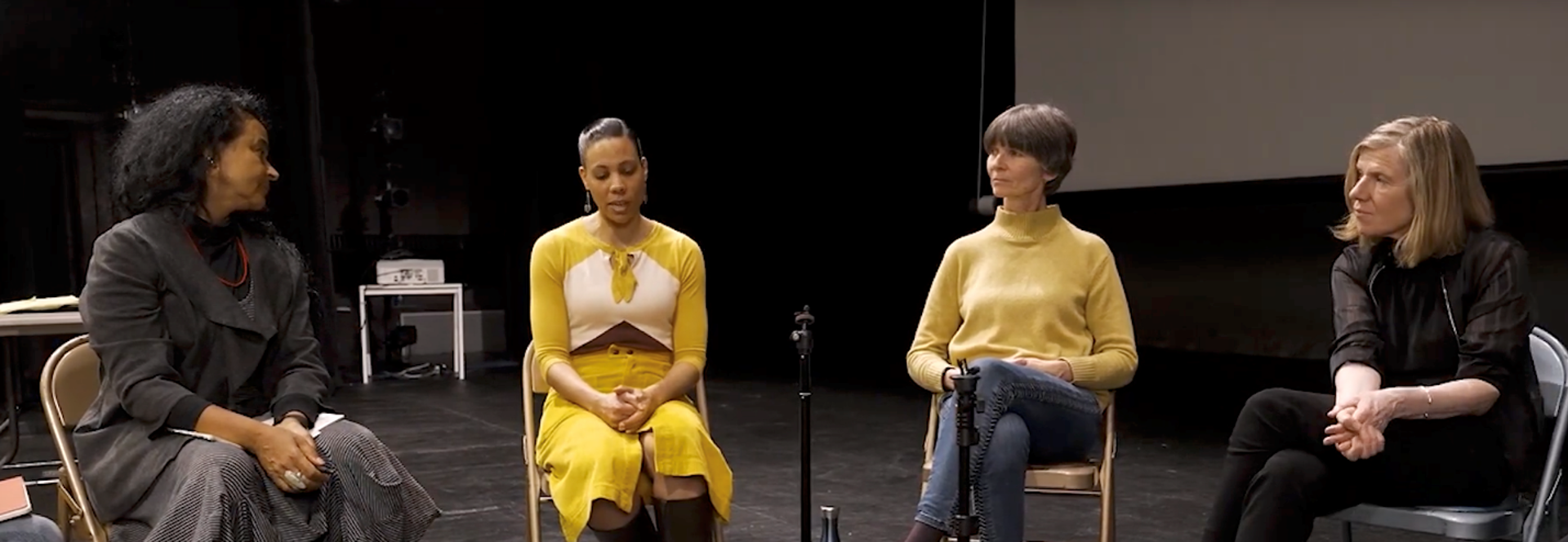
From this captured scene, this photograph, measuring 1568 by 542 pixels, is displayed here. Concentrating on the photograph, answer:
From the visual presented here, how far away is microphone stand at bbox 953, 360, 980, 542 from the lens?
191 cm

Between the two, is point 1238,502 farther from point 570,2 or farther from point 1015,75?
point 570,2

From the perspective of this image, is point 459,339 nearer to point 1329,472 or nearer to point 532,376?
point 532,376

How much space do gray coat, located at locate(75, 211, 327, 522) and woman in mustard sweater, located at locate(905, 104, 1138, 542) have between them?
118 centimetres

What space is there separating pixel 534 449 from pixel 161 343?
697 millimetres

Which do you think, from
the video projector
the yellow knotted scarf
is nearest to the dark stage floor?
the video projector

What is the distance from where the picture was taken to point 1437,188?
2104mm

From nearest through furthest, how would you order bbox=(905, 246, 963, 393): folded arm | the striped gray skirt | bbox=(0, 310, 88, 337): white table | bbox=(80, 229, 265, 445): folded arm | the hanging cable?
the striped gray skirt, bbox=(80, 229, 265, 445): folded arm, bbox=(905, 246, 963, 393): folded arm, bbox=(0, 310, 88, 337): white table, the hanging cable

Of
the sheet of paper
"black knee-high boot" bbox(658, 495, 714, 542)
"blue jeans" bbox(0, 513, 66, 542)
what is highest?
the sheet of paper

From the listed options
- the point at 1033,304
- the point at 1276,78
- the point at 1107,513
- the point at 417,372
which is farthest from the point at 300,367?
the point at 417,372

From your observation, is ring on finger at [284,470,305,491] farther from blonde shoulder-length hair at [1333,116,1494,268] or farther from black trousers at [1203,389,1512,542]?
blonde shoulder-length hair at [1333,116,1494,268]

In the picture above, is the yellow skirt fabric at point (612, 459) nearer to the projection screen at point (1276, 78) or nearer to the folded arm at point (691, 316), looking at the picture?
the folded arm at point (691, 316)

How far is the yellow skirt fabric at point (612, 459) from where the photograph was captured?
7.20 ft

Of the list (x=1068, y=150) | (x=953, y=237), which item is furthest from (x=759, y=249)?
(x=1068, y=150)

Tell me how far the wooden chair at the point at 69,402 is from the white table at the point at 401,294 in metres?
5.23
